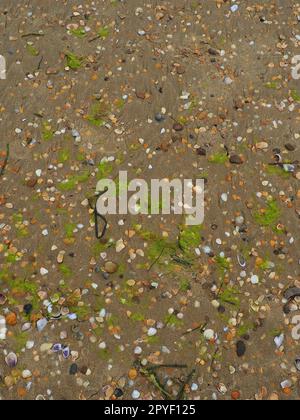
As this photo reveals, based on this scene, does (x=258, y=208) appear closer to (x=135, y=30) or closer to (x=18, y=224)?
(x=18, y=224)

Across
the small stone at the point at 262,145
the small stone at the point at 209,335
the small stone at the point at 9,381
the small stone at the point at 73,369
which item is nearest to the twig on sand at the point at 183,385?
the small stone at the point at 209,335

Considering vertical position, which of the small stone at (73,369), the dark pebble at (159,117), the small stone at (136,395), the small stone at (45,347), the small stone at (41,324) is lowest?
the small stone at (136,395)

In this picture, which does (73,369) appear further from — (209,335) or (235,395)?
(235,395)

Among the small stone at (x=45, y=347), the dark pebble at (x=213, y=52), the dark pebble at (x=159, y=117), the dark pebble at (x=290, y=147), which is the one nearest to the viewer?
the small stone at (x=45, y=347)

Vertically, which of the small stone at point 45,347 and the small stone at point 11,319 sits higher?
the small stone at point 11,319

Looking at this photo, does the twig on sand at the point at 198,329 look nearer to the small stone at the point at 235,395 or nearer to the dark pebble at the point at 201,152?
the small stone at the point at 235,395

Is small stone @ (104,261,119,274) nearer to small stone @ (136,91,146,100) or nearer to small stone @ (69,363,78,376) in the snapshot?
small stone @ (69,363,78,376)

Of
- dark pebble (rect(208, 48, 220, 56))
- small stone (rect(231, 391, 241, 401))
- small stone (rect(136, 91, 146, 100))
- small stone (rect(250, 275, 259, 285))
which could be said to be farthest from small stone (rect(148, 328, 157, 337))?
dark pebble (rect(208, 48, 220, 56))
